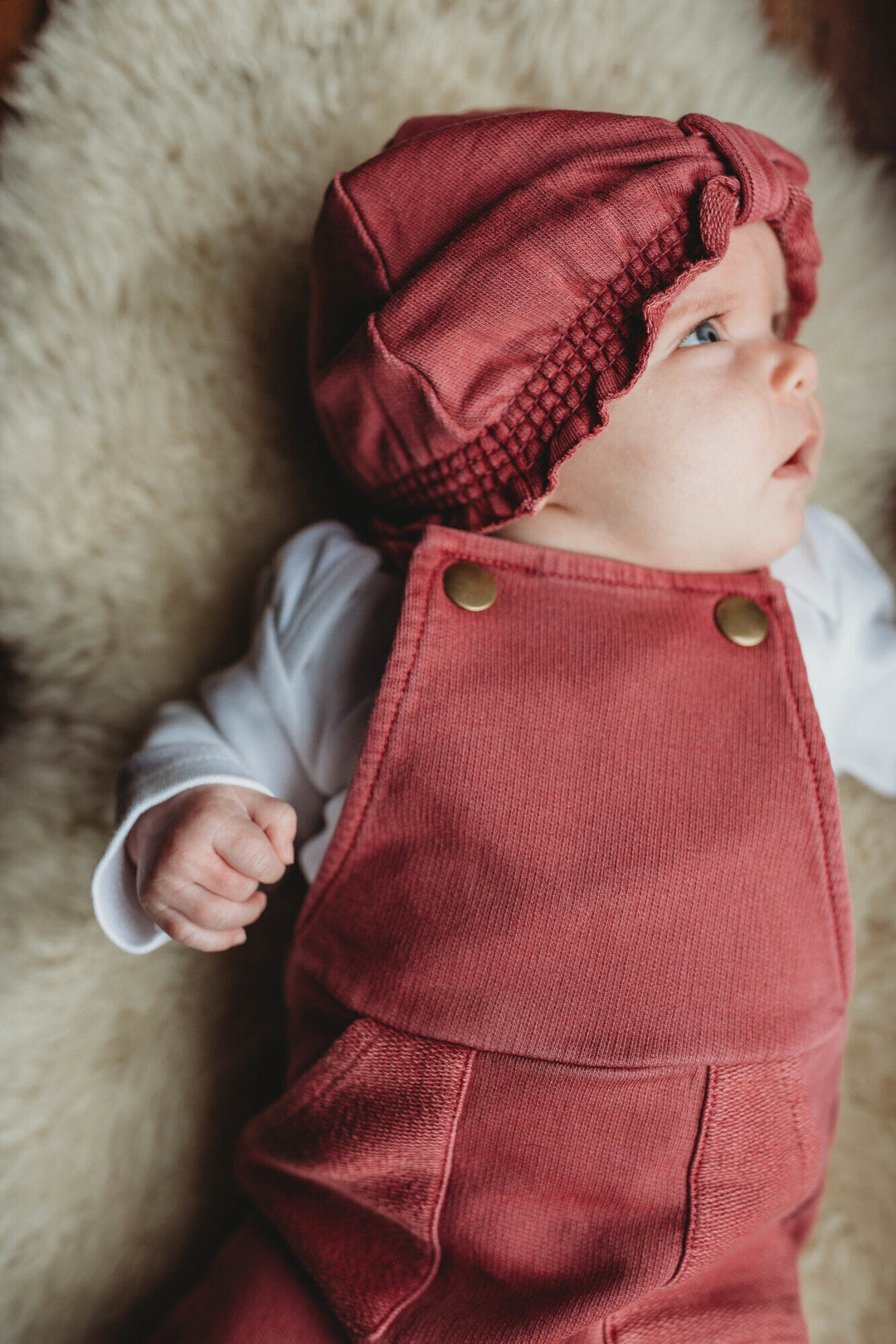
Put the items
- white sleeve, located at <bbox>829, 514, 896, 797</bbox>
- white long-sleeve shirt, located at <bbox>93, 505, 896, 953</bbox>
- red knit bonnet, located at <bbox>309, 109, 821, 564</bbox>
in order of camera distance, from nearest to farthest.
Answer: red knit bonnet, located at <bbox>309, 109, 821, 564</bbox> → white long-sleeve shirt, located at <bbox>93, 505, 896, 953</bbox> → white sleeve, located at <bbox>829, 514, 896, 797</bbox>

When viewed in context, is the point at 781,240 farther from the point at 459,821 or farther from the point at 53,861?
the point at 53,861

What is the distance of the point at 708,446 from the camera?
77cm

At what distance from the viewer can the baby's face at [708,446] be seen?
0.77 metres

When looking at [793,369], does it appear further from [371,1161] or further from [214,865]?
[371,1161]

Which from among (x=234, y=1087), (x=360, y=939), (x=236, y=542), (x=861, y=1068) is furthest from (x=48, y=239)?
(x=861, y=1068)

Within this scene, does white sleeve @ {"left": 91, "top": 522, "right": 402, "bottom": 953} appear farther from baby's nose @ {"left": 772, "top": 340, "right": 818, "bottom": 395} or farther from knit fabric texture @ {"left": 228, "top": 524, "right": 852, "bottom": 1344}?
baby's nose @ {"left": 772, "top": 340, "right": 818, "bottom": 395}

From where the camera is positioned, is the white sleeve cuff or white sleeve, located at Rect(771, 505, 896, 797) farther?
white sleeve, located at Rect(771, 505, 896, 797)

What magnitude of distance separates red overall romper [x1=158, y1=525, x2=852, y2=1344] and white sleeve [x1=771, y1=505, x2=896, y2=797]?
0.13 m

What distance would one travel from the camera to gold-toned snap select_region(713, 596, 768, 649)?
795 millimetres

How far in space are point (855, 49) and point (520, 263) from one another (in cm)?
62

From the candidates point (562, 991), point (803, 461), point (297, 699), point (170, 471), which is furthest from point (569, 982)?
point (170, 471)

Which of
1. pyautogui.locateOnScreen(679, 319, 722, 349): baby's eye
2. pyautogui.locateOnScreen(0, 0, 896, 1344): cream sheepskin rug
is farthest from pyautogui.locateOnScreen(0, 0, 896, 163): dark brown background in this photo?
pyautogui.locateOnScreen(679, 319, 722, 349): baby's eye

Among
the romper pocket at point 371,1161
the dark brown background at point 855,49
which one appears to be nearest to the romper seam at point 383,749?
the romper pocket at point 371,1161

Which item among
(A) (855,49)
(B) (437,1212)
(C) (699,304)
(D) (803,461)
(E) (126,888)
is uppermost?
(A) (855,49)
